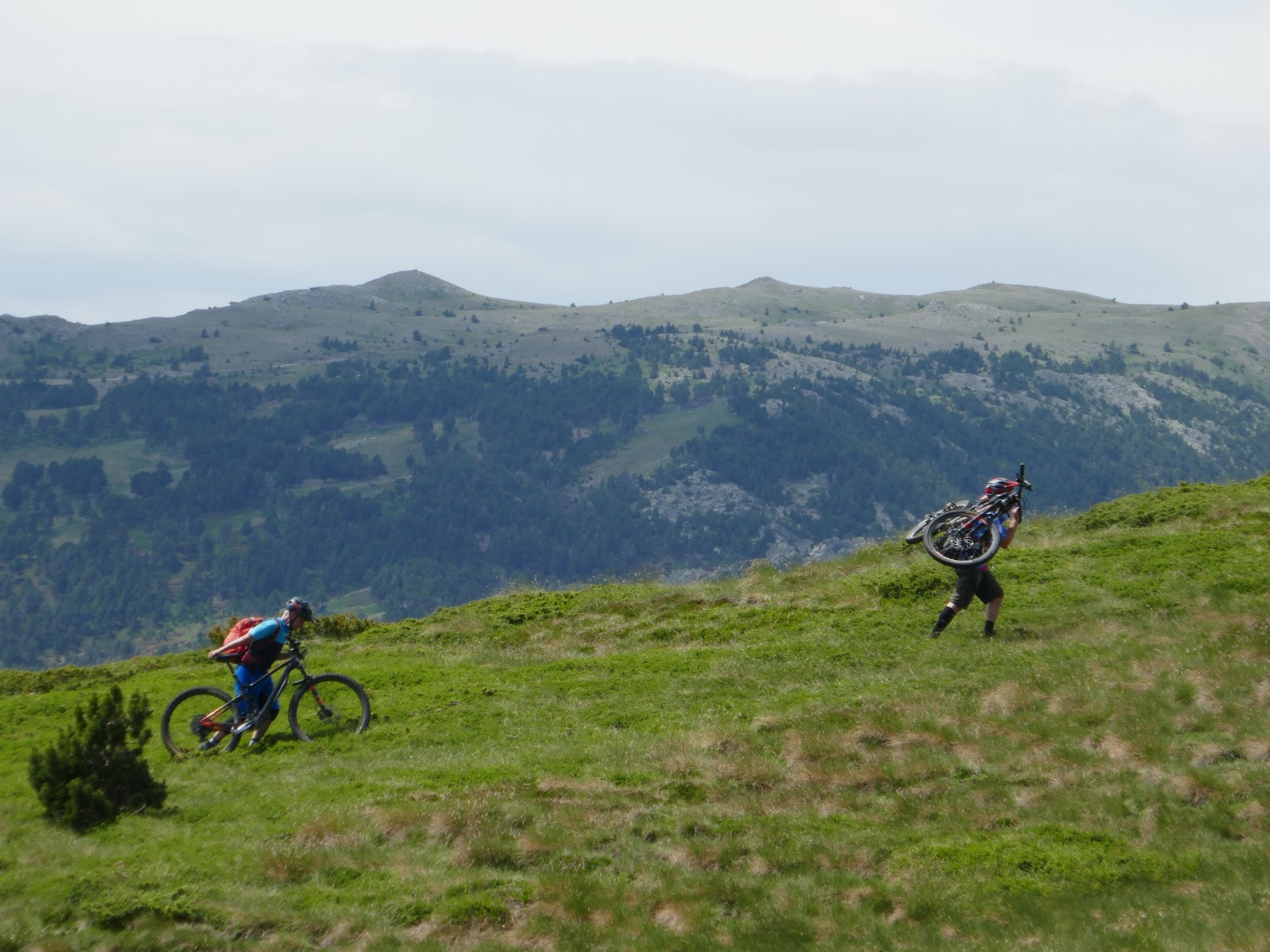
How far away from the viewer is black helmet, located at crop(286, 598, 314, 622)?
69.1 feet

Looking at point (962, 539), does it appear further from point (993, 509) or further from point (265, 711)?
point (265, 711)

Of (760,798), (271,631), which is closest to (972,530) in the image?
(760,798)

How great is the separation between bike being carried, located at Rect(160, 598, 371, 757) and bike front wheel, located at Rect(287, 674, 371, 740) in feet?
0.05

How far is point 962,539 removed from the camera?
79.7 feet

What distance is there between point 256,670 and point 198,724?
4.59 ft

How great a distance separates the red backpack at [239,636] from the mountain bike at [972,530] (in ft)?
46.3

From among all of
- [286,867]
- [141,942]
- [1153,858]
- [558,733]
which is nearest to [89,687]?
[558,733]

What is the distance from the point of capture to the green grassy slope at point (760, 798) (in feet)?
39.5

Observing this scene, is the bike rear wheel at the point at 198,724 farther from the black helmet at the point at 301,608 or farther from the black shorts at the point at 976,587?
the black shorts at the point at 976,587

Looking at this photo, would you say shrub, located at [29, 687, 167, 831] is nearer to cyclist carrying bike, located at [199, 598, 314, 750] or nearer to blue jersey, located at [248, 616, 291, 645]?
cyclist carrying bike, located at [199, 598, 314, 750]

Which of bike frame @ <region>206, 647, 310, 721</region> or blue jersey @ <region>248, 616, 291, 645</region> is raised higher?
blue jersey @ <region>248, 616, 291, 645</region>

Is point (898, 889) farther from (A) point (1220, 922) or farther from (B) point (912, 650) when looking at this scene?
(B) point (912, 650)

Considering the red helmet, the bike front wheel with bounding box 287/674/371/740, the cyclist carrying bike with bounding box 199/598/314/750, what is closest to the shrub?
the cyclist carrying bike with bounding box 199/598/314/750

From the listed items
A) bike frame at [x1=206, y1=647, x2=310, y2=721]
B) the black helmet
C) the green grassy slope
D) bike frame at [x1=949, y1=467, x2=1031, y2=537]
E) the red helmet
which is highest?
the red helmet
